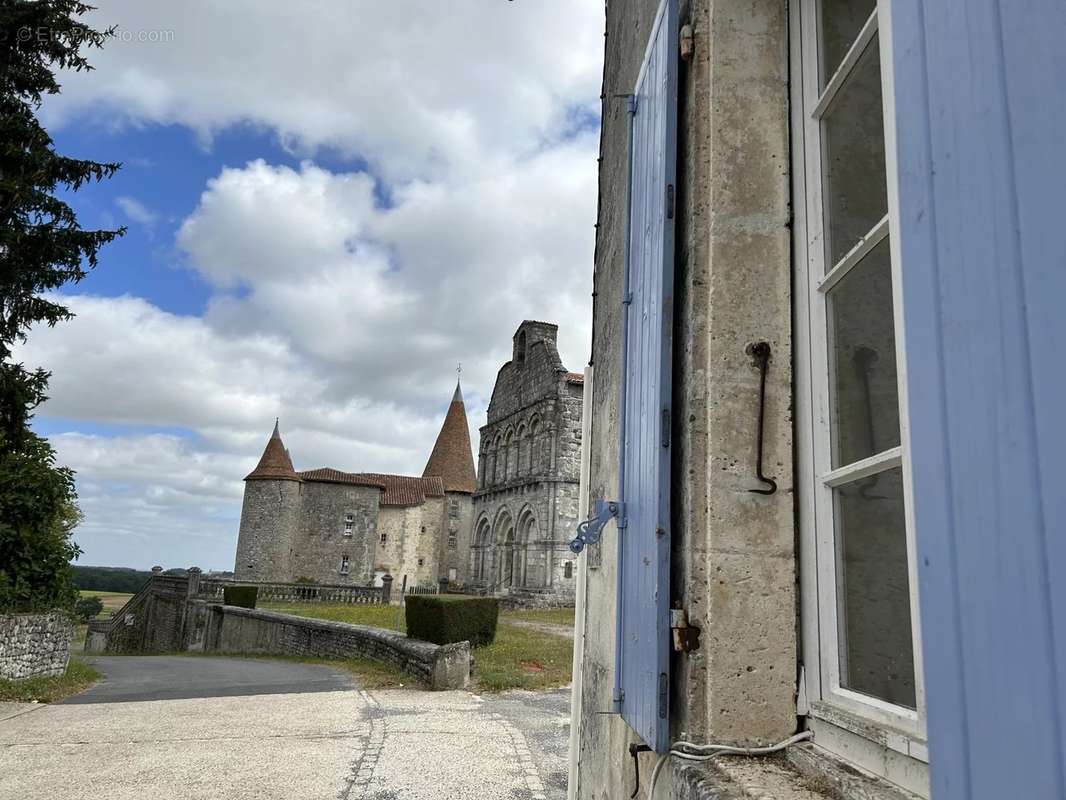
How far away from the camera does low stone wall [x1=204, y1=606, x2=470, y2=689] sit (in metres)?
8.38

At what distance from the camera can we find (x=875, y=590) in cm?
148

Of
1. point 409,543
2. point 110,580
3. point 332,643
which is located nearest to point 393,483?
point 409,543

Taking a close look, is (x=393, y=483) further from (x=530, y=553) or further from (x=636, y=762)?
(x=636, y=762)

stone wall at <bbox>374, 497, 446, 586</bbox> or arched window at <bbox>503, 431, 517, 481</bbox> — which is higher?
arched window at <bbox>503, 431, 517, 481</bbox>

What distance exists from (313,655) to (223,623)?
8.21 m

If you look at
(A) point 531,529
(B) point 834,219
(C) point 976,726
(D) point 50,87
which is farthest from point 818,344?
(A) point 531,529

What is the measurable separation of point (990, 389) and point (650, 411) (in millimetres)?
1263

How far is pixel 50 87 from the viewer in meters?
10.7

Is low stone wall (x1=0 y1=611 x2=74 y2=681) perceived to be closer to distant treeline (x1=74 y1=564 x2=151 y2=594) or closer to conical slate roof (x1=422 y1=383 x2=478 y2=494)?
conical slate roof (x1=422 y1=383 x2=478 y2=494)

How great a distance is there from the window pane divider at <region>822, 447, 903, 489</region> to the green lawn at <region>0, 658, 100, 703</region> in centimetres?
902

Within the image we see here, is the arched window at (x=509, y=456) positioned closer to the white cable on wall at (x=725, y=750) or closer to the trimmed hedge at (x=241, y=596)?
the trimmed hedge at (x=241, y=596)

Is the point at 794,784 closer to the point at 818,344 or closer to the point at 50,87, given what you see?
the point at 818,344

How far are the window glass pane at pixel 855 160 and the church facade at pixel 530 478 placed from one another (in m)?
23.6

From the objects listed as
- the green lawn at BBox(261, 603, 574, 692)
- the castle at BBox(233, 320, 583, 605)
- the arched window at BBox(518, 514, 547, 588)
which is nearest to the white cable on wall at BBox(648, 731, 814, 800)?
the green lawn at BBox(261, 603, 574, 692)
